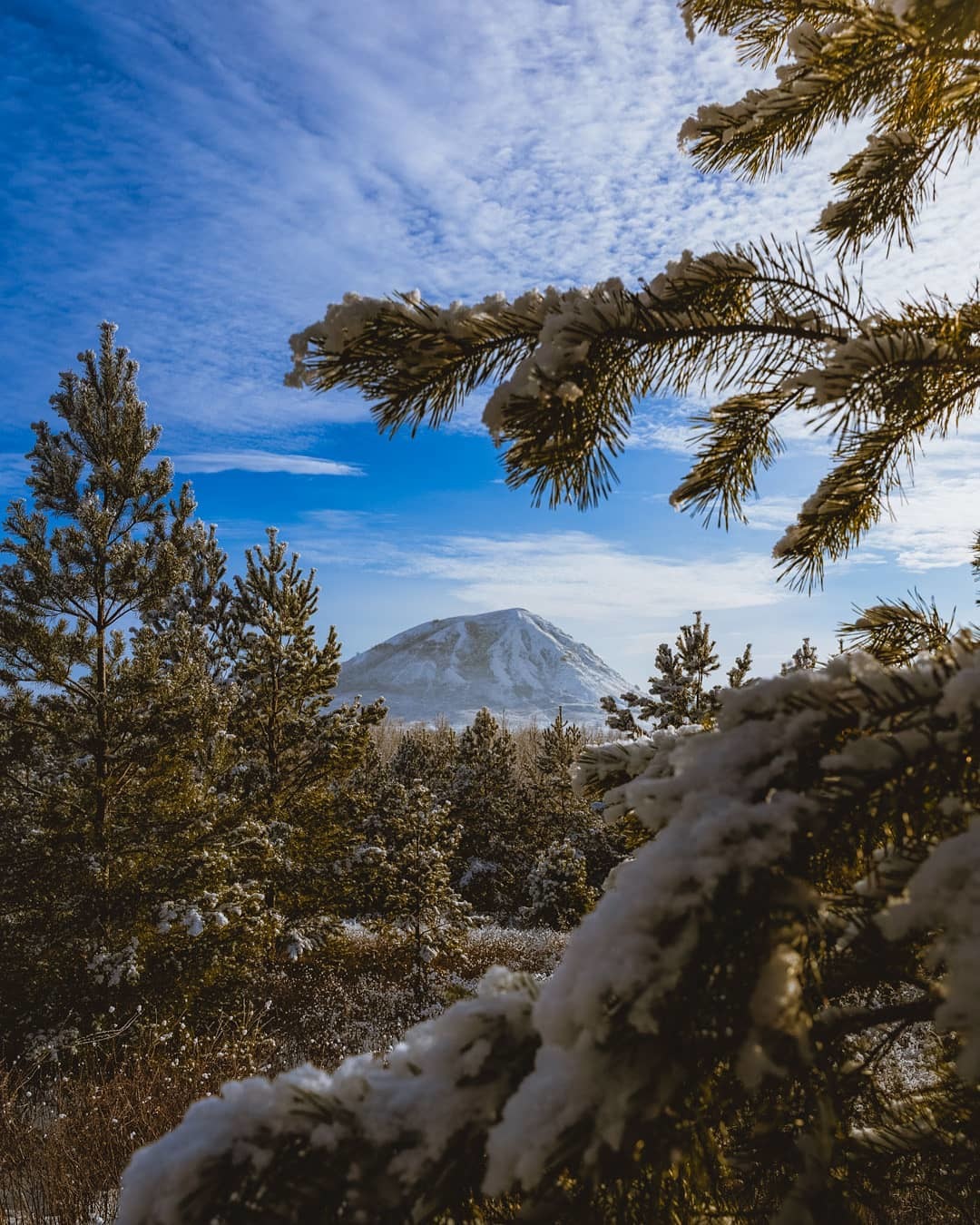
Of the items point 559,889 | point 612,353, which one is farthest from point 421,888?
point 612,353

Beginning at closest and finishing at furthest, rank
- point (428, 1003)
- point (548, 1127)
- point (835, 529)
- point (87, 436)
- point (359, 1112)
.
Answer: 1. point (548, 1127)
2. point (359, 1112)
3. point (835, 529)
4. point (87, 436)
5. point (428, 1003)

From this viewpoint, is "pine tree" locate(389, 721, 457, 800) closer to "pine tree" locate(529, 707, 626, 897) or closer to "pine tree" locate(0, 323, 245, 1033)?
"pine tree" locate(529, 707, 626, 897)

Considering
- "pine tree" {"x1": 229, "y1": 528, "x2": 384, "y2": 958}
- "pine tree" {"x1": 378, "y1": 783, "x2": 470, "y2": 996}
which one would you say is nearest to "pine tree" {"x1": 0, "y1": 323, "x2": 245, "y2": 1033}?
"pine tree" {"x1": 229, "y1": 528, "x2": 384, "y2": 958}

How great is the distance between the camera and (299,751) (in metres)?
13.6

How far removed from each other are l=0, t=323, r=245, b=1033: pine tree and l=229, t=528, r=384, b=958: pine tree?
300cm

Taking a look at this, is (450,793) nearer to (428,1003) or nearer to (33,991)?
(428,1003)

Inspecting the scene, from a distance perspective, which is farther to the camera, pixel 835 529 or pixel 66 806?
pixel 66 806

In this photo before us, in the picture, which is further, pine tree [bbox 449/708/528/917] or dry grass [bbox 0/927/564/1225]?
pine tree [bbox 449/708/528/917]

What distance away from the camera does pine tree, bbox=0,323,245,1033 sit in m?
8.49

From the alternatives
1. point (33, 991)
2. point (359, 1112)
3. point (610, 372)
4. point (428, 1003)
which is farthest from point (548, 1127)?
point (428, 1003)

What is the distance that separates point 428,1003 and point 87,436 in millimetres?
11556

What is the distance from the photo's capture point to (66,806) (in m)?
8.66

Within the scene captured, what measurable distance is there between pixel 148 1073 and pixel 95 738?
3854mm

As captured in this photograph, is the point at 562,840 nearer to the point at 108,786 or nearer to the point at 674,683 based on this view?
the point at 674,683
